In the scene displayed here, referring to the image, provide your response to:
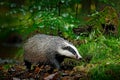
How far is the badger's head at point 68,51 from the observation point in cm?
771

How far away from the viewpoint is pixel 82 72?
22.8 feet

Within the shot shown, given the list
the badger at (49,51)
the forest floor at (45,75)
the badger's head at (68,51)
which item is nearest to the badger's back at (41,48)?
the badger at (49,51)

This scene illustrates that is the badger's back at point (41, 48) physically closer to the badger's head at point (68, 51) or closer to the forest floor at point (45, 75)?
the badger's head at point (68, 51)

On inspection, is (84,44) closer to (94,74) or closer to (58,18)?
(58,18)

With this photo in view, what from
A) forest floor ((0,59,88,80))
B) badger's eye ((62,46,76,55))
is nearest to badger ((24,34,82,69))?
badger's eye ((62,46,76,55))

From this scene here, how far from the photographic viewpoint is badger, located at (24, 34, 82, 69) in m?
7.83

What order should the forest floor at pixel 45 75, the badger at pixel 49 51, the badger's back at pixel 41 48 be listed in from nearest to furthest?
the forest floor at pixel 45 75 → the badger at pixel 49 51 → the badger's back at pixel 41 48

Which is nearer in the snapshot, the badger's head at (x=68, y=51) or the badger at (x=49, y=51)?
the badger's head at (x=68, y=51)

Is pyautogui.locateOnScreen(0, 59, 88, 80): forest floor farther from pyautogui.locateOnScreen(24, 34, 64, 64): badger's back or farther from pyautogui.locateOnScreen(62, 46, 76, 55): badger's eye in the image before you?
pyautogui.locateOnScreen(62, 46, 76, 55): badger's eye

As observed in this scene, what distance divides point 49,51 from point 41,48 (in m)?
0.24

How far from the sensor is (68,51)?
7809mm

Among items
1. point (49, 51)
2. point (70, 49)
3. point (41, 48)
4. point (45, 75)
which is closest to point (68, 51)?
point (70, 49)

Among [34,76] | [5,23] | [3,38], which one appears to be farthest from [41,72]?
[3,38]

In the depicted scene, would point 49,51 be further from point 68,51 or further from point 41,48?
point 68,51
